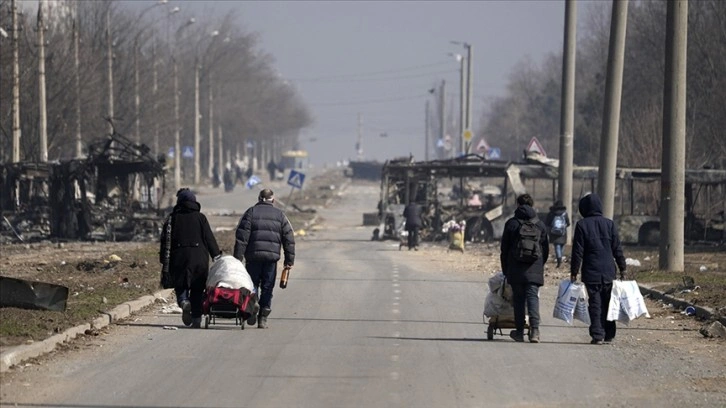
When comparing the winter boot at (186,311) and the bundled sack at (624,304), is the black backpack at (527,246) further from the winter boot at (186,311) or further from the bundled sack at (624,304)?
the winter boot at (186,311)

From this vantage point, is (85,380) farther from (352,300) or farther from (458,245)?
(458,245)

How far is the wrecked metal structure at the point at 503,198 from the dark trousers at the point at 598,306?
77.0 ft

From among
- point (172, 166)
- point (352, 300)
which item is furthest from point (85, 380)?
point (172, 166)

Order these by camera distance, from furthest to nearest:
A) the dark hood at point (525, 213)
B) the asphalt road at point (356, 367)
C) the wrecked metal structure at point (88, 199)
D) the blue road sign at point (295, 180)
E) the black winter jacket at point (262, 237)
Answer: the blue road sign at point (295, 180) → the wrecked metal structure at point (88, 199) → the black winter jacket at point (262, 237) → the dark hood at point (525, 213) → the asphalt road at point (356, 367)

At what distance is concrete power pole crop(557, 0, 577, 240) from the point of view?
118 feet

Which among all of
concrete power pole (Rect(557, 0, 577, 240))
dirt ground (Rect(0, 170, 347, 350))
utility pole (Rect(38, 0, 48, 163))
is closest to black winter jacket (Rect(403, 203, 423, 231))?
concrete power pole (Rect(557, 0, 577, 240))

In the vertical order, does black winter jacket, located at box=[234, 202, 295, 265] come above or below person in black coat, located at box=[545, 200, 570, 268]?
above

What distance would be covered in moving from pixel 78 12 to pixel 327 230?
24.1 meters

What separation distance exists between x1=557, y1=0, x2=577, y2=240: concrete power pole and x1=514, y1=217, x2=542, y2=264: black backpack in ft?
70.2

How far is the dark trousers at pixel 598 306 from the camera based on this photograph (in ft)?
49.9

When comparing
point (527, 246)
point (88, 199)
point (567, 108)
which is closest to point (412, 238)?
point (567, 108)

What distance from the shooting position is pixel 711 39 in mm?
50500

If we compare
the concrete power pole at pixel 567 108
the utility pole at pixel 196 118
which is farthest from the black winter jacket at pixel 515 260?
the utility pole at pixel 196 118

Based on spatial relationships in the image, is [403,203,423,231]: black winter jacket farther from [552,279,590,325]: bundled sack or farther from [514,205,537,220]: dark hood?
[514,205,537,220]: dark hood
